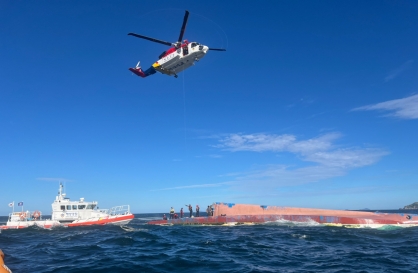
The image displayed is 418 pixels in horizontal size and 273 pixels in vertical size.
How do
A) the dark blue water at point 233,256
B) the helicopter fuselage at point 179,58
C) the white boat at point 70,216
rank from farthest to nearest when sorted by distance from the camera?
A: the white boat at point 70,216 → the helicopter fuselage at point 179,58 → the dark blue water at point 233,256

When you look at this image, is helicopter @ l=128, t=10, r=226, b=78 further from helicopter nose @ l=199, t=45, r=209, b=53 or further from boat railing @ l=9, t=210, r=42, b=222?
boat railing @ l=9, t=210, r=42, b=222

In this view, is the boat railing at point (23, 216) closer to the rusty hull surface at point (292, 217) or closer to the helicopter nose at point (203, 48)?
the rusty hull surface at point (292, 217)

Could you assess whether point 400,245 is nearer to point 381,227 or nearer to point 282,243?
point 282,243

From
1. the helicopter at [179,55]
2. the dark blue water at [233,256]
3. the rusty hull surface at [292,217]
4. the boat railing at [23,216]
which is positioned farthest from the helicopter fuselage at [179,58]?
the boat railing at [23,216]

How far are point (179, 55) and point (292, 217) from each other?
22.9 meters

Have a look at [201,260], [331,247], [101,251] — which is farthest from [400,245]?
[101,251]

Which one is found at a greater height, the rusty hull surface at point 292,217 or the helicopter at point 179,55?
the helicopter at point 179,55

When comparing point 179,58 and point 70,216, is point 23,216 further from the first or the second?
point 179,58

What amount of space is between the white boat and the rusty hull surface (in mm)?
6699

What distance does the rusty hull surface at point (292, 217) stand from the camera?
98.9 ft

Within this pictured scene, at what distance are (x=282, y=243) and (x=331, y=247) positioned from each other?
3116 millimetres

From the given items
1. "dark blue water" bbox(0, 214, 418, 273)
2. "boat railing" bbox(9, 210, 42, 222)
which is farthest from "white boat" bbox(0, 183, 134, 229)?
"dark blue water" bbox(0, 214, 418, 273)

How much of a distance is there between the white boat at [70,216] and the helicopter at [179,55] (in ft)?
83.8

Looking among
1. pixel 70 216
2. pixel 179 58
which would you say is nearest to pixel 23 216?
pixel 70 216
